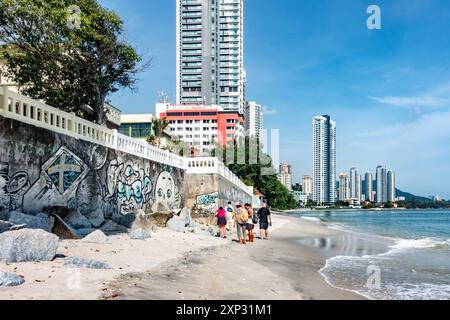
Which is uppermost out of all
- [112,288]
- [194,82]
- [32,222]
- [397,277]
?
[194,82]

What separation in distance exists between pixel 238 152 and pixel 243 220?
1984 inches

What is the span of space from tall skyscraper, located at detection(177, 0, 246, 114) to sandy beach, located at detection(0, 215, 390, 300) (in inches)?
5412

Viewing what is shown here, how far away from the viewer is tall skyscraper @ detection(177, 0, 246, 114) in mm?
152750

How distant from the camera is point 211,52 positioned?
154 meters

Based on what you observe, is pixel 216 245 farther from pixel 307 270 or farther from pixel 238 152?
pixel 238 152

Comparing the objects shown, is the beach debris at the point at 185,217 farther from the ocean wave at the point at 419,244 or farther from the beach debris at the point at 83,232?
the ocean wave at the point at 419,244

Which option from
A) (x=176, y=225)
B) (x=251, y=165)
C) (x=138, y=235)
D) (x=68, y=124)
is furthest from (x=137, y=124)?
(x=138, y=235)

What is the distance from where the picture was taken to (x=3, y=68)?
2245 centimetres

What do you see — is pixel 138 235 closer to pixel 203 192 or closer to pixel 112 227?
pixel 112 227

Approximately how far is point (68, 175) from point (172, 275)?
22.8 ft

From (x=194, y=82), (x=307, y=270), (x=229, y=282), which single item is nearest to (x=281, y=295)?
(x=229, y=282)

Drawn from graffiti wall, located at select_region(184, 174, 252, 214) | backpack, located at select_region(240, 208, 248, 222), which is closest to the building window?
graffiti wall, located at select_region(184, 174, 252, 214)

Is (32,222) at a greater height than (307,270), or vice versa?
(32,222)

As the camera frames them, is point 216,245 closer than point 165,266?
No
